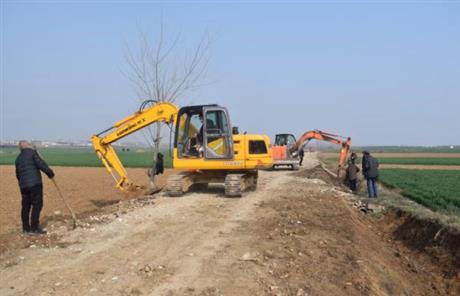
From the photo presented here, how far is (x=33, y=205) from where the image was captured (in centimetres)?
922

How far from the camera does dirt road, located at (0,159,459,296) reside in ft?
19.9

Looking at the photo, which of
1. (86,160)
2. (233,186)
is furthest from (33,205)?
(86,160)

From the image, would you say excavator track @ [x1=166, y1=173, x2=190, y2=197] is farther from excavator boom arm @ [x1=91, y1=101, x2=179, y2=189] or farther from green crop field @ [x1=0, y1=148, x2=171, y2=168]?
green crop field @ [x1=0, y1=148, x2=171, y2=168]

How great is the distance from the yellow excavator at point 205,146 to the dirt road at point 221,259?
8.02 feet

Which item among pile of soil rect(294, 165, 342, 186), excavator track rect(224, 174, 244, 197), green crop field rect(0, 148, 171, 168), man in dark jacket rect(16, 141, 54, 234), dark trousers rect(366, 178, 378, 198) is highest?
man in dark jacket rect(16, 141, 54, 234)

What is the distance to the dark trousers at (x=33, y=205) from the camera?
30.1 feet

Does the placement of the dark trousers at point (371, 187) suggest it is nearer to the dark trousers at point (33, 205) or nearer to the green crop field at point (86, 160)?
the dark trousers at point (33, 205)

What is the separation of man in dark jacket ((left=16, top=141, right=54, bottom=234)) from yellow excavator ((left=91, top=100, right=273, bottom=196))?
545 centimetres

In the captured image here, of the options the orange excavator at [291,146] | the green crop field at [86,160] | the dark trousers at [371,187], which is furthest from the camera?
the green crop field at [86,160]

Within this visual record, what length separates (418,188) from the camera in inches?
790

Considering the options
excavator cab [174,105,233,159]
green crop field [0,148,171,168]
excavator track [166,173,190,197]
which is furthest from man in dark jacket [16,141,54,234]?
green crop field [0,148,171,168]

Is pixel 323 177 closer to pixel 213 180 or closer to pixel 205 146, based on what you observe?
pixel 213 180

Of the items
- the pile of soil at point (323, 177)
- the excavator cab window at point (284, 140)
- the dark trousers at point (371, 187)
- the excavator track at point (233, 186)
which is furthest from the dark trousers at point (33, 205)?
the excavator cab window at point (284, 140)

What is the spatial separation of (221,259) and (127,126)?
9.88m
